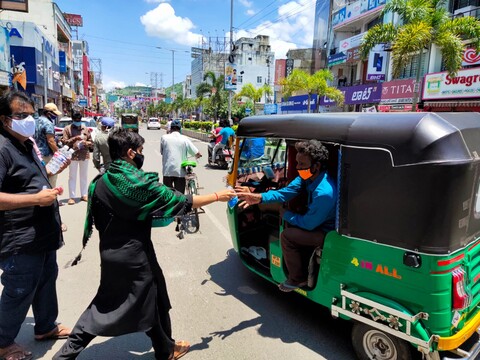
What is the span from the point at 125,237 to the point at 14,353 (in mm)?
1369

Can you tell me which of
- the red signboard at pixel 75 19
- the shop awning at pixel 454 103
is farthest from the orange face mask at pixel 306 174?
the red signboard at pixel 75 19

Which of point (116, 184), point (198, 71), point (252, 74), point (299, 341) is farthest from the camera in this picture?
point (198, 71)

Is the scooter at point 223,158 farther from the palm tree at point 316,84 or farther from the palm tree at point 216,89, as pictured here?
the palm tree at point 216,89

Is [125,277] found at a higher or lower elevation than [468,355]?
higher

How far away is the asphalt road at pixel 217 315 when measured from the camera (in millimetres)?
3094

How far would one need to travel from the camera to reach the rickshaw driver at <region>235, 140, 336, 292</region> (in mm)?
3003

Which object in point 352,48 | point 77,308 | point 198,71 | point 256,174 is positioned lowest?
point 77,308

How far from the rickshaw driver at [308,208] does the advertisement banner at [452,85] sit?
46.1ft

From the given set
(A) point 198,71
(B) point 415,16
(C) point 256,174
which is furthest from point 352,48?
(A) point 198,71

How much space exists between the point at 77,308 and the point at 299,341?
223 centimetres

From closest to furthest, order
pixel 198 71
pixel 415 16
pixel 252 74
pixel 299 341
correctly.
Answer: pixel 299 341, pixel 415 16, pixel 252 74, pixel 198 71

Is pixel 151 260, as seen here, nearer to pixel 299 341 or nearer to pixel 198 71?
pixel 299 341

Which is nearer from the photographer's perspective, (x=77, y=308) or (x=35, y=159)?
(x=35, y=159)

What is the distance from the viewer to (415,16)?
12.7 m
